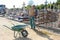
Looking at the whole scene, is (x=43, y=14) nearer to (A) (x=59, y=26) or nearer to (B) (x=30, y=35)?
(A) (x=59, y=26)

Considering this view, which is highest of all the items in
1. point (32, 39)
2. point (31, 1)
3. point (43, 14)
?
point (31, 1)

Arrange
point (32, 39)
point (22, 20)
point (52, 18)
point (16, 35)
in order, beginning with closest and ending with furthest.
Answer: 1. point (32, 39)
2. point (16, 35)
3. point (52, 18)
4. point (22, 20)

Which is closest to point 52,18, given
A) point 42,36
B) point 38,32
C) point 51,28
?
point 51,28

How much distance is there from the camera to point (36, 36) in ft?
29.7

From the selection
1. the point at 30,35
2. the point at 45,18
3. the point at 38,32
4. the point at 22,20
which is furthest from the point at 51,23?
the point at 22,20

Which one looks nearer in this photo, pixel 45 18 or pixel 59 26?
pixel 59 26

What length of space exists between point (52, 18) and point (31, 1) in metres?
2.35

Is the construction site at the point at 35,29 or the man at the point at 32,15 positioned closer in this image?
the construction site at the point at 35,29

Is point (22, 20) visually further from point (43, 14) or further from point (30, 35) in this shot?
point (30, 35)

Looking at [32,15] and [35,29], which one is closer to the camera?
[32,15]

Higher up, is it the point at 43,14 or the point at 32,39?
the point at 43,14

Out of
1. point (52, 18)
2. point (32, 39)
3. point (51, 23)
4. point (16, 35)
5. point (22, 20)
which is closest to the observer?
point (32, 39)

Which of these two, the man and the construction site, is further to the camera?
the man

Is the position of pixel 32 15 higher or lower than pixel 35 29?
higher
